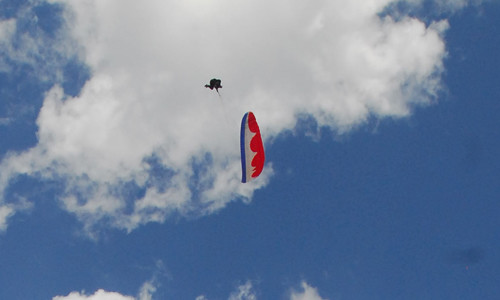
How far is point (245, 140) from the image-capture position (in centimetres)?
7044

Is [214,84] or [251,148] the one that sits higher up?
[214,84]

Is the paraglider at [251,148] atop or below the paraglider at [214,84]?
below

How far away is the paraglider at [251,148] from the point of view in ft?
227

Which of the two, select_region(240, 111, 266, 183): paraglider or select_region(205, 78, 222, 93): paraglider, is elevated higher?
select_region(205, 78, 222, 93): paraglider

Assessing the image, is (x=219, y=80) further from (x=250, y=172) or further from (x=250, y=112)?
(x=250, y=172)

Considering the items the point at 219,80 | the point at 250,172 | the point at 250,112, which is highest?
the point at 219,80

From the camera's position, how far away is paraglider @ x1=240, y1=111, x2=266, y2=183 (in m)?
69.3

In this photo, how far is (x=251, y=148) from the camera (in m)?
71.0

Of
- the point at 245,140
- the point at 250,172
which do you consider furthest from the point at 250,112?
the point at 250,172

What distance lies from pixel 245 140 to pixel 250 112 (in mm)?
3963

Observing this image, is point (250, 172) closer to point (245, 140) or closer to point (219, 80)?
point (245, 140)

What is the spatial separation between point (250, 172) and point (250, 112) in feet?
27.2

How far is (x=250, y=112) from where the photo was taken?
71125 millimetres

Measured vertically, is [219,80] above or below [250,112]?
above
